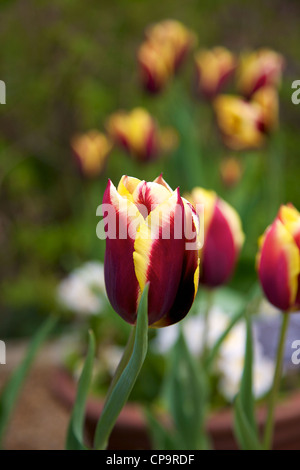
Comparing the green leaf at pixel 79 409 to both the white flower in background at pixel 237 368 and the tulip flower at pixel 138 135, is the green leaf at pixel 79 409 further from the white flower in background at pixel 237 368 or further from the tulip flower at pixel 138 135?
the tulip flower at pixel 138 135

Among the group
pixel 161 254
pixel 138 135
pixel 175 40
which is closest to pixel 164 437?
pixel 161 254

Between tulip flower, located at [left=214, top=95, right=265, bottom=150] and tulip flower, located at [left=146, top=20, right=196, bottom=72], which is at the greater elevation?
tulip flower, located at [left=146, top=20, right=196, bottom=72]

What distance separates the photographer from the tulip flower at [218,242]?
640 millimetres

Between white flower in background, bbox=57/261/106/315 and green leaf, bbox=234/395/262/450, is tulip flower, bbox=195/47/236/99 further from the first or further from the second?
green leaf, bbox=234/395/262/450

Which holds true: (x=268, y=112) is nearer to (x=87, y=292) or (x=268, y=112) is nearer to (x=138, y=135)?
(x=138, y=135)

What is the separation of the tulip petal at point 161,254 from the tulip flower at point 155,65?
1124 mm

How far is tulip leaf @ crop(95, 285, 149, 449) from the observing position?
39 cm

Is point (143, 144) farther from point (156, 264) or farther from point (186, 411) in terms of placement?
point (156, 264)

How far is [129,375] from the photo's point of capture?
0.41 metres

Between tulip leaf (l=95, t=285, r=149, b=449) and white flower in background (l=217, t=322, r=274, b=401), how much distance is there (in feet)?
2.13

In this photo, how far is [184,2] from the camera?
2.67m

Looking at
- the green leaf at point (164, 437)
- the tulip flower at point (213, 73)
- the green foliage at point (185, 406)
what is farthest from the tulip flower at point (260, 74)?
the green leaf at point (164, 437)

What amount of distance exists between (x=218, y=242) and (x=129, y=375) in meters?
0.26

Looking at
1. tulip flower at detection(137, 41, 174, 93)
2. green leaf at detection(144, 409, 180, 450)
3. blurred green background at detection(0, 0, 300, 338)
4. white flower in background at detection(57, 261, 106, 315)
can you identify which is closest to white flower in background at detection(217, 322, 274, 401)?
white flower in background at detection(57, 261, 106, 315)
